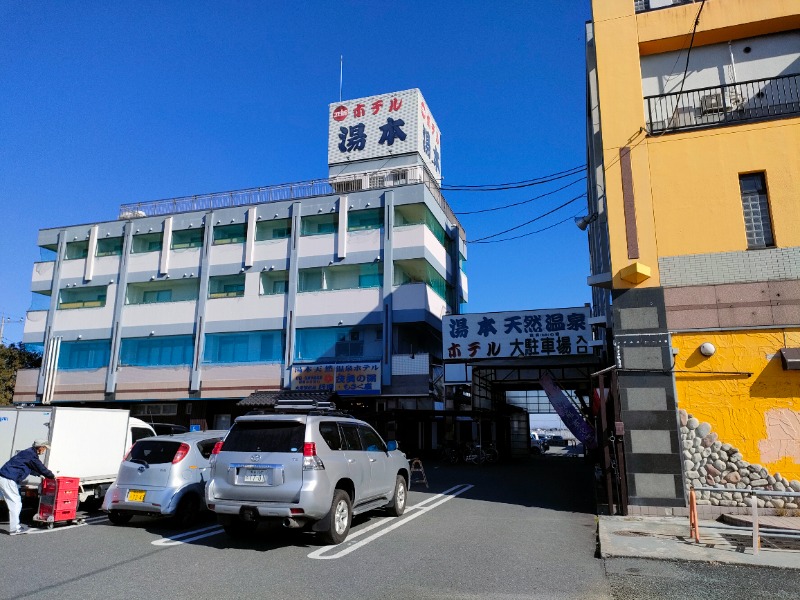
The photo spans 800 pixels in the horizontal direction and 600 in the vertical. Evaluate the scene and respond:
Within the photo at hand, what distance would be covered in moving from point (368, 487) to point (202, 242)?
25.8 metres

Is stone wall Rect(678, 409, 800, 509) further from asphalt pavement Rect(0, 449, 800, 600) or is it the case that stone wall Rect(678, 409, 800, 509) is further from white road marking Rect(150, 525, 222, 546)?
white road marking Rect(150, 525, 222, 546)

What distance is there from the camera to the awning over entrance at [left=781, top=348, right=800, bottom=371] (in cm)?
1012

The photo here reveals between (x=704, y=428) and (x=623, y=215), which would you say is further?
(x=623, y=215)

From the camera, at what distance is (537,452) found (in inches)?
1725

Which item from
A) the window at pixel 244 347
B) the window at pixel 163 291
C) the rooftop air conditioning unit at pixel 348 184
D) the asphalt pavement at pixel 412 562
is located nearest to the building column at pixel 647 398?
the asphalt pavement at pixel 412 562

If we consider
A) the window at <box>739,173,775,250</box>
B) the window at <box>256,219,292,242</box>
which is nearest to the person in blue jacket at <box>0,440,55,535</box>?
the window at <box>739,173,775,250</box>

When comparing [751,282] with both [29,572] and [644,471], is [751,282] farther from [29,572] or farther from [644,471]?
[29,572]

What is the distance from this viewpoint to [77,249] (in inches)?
1368

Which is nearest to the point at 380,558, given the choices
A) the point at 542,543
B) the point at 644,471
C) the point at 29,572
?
the point at 542,543

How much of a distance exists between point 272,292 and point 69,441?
786 inches

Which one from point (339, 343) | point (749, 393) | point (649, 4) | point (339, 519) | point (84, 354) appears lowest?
point (339, 519)

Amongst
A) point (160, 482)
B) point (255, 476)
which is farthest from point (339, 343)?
point (255, 476)

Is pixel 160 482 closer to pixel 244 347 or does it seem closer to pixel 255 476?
pixel 255 476

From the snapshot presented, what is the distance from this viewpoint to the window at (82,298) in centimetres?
3303
